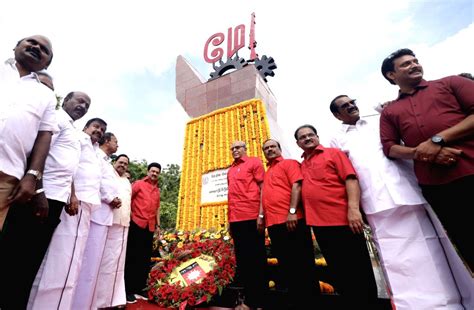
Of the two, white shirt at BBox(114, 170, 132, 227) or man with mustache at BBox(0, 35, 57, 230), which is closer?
man with mustache at BBox(0, 35, 57, 230)

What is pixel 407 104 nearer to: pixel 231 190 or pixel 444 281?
pixel 444 281

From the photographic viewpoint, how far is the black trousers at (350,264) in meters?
1.76

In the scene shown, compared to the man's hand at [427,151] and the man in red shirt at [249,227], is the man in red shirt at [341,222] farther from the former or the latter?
the man in red shirt at [249,227]

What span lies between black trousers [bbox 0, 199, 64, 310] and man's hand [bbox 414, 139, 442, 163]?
2099 mm

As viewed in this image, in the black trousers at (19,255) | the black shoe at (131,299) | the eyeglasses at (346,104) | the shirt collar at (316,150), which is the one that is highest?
the eyeglasses at (346,104)

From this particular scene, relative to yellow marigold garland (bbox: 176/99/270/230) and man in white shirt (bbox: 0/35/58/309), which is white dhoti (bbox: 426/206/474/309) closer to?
man in white shirt (bbox: 0/35/58/309)

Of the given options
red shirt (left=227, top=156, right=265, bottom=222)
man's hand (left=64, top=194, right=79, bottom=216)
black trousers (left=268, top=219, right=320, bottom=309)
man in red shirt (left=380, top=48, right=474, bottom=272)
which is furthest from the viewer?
red shirt (left=227, top=156, right=265, bottom=222)

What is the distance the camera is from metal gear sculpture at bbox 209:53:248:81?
21.4ft

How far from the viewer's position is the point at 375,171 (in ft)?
5.94

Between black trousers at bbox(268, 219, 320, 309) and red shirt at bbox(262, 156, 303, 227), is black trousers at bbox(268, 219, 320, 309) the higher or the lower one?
the lower one

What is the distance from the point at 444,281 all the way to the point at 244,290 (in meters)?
1.57

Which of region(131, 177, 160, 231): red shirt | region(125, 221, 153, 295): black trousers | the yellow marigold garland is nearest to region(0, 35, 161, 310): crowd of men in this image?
region(125, 221, 153, 295): black trousers

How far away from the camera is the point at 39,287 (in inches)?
67.6

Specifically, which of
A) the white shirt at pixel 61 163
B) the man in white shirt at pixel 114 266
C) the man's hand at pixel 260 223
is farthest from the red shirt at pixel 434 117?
the man in white shirt at pixel 114 266
